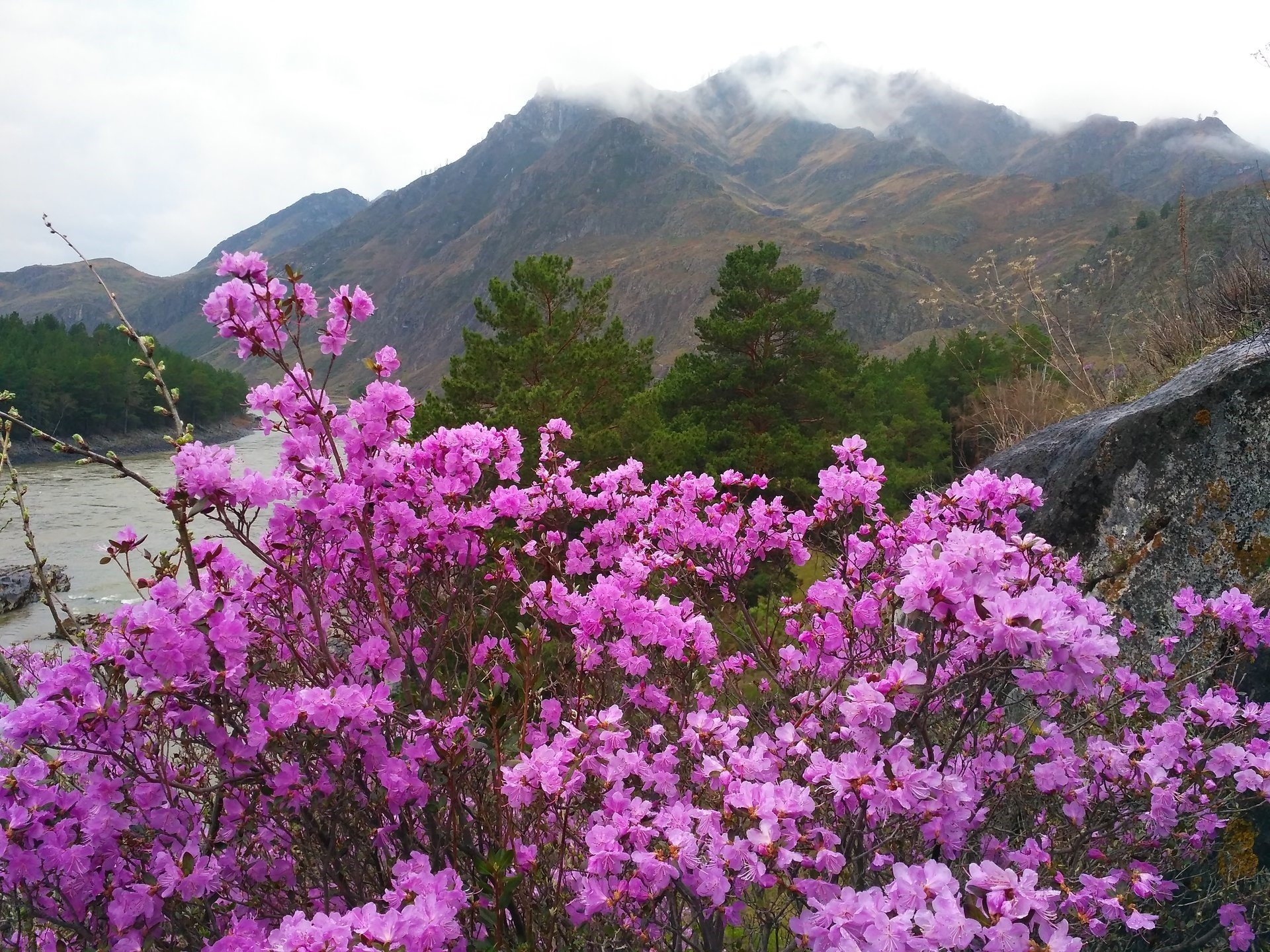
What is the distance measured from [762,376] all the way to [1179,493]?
978cm

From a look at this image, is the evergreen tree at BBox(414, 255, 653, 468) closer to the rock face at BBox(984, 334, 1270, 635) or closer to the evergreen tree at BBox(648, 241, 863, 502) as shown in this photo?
the evergreen tree at BBox(648, 241, 863, 502)

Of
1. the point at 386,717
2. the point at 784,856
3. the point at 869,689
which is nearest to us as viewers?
the point at 784,856

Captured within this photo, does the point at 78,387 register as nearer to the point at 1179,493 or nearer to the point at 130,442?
the point at 130,442

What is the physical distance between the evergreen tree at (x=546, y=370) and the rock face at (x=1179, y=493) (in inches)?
267

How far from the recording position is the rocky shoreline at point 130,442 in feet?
147

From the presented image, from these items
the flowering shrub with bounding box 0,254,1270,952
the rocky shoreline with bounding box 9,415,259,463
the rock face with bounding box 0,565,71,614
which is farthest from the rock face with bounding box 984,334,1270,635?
the rocky shoreline with bounding box 9,415,259,463

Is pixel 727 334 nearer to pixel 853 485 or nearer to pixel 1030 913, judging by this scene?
pixel 853 485

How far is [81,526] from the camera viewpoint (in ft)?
83.0

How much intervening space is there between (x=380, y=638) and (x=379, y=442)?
76 centimetres

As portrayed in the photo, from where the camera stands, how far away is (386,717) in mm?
2193

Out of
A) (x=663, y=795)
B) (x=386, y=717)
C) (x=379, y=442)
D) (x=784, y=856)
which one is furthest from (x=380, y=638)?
(x=784, y=856)

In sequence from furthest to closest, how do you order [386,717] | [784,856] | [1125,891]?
[1125,891], [386,717], [784,856]

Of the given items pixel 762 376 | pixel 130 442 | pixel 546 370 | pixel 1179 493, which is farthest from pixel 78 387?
pixel 1179 493

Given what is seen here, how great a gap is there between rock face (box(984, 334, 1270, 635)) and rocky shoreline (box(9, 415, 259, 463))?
126 feet
